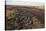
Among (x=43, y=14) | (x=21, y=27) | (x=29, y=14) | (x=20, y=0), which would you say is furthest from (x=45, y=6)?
(x=21, y=27)

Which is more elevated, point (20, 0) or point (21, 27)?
point (20, 0)

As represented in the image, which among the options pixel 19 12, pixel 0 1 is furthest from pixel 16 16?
pixel 0 1

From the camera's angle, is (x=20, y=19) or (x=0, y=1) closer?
(x=0, y=1)

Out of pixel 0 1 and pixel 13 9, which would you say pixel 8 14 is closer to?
pixel 13 9

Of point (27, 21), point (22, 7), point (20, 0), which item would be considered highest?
point (20, 0)

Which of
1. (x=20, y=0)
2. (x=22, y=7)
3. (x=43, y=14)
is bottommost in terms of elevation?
(x=43, y=14)

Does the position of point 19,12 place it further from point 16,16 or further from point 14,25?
point 14,25
